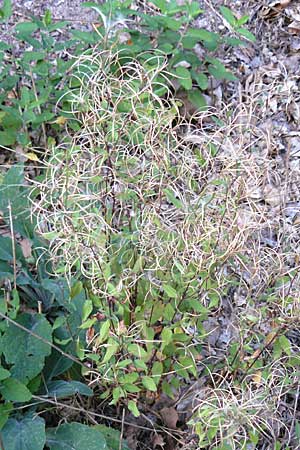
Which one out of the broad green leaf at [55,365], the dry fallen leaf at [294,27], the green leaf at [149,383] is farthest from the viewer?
the dry fallen leaf at [294,27]

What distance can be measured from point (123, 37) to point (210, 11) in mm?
582

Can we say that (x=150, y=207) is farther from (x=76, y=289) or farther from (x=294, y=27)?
(x=294, y=27)

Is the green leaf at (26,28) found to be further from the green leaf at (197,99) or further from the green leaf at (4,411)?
the green leaf at (4,411)

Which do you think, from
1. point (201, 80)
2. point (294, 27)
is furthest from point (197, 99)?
point (294, 27)

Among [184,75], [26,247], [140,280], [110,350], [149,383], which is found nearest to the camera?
[110,350]

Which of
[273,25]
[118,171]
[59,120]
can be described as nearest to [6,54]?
[59,120]

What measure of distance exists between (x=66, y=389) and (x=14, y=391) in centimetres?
22

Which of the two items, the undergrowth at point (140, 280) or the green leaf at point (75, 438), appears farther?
the green leaf at point (75, 438)

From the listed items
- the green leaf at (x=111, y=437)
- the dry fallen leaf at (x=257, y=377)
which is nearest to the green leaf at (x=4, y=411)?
the green leaf at (x=111, y=437)

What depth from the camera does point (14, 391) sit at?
232 centimetres

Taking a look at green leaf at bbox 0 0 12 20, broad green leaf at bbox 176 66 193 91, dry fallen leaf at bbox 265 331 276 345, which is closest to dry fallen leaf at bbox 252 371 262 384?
dry fallen leaf at bbox 265 331 276 345

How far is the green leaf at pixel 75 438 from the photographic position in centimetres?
232

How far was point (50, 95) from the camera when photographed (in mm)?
3357

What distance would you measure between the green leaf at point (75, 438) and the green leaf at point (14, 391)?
21cm
